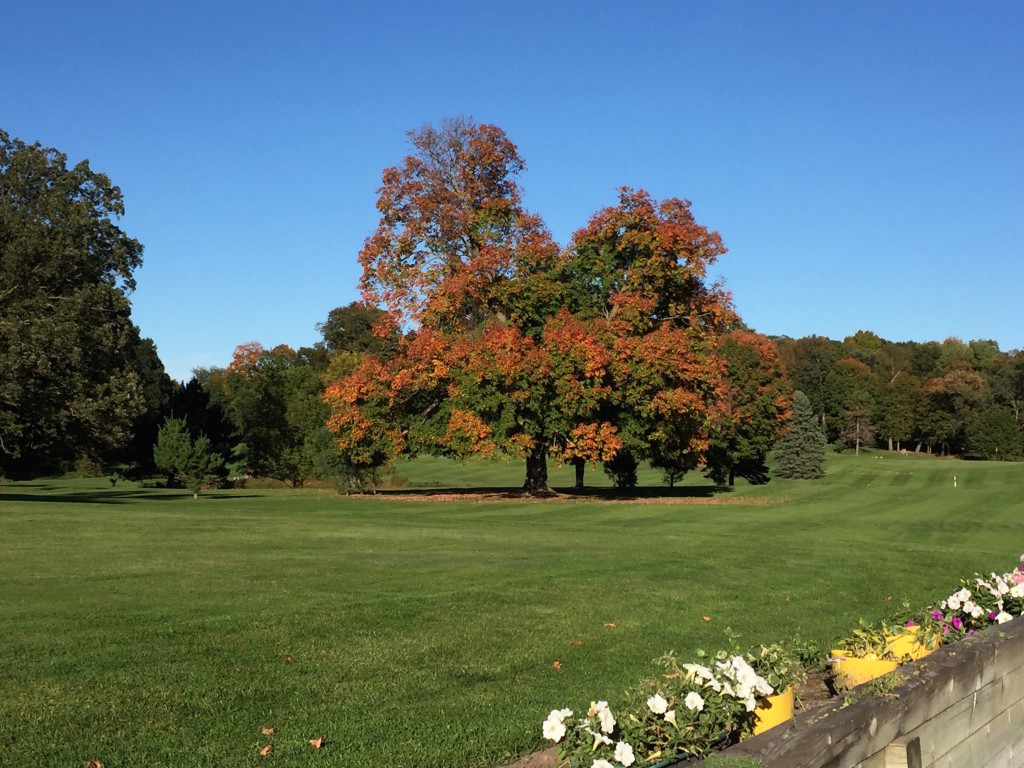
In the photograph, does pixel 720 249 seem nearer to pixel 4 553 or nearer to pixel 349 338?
pixel 4 553

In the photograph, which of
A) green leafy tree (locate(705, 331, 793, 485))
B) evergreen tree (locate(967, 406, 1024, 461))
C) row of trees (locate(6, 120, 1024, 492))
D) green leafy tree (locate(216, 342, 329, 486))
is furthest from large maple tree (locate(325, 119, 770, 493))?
evergreen tree (locate(967, 406, 1024, 461))

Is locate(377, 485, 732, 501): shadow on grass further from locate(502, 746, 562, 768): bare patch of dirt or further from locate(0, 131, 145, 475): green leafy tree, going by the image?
locate(502, 746, 562, 768): bare patch of dirt

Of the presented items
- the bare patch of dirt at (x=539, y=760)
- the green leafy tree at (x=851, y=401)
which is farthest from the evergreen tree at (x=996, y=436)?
the bare patch of dirt at (x=539, y=760)

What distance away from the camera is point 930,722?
4258 mm

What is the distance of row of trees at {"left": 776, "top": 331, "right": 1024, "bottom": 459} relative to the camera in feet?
298

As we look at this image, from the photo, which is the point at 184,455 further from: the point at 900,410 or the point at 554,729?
the point at 900,410

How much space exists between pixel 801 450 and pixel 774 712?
6472 cm

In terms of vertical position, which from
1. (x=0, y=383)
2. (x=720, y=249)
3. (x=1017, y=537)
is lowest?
(x=1017, y=537)

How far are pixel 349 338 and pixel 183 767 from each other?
9322cm

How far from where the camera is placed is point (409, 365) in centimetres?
3422

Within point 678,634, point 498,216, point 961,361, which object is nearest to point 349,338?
point 498,216

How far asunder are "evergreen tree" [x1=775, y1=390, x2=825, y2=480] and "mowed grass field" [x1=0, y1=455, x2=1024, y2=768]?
149 feet

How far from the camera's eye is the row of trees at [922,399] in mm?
90750

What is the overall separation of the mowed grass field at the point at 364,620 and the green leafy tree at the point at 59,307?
43.4ft
